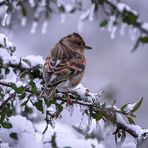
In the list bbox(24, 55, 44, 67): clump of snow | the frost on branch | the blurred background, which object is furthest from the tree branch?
the blurred background

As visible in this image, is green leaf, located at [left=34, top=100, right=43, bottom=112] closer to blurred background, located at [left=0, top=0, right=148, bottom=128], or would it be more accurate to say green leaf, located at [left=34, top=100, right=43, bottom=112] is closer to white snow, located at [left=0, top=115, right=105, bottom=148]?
white snow, located at [left=0, top=115, right=105, bottom=148]

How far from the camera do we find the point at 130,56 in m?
12.4

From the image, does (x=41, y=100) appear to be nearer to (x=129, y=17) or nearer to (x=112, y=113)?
(x=112, y=113)

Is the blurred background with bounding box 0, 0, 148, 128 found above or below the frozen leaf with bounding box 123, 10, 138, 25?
above

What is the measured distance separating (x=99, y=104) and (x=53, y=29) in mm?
8549

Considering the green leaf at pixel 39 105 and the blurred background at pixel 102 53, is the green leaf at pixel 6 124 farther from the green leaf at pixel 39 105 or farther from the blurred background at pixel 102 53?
the blurred background at pixel 102 53

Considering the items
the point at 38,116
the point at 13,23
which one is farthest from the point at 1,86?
the point at 13,23

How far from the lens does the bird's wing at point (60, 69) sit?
4.11m

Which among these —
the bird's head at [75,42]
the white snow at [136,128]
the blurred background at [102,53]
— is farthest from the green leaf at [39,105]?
A: the blurred background at [102,53]

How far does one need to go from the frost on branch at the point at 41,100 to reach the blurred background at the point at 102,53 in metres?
6.93

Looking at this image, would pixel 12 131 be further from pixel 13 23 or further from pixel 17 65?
pixel 13 23

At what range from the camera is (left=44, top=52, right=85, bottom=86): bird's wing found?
4.11 metres

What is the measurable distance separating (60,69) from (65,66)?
0.14 meters

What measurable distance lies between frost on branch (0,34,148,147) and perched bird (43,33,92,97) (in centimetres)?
7
